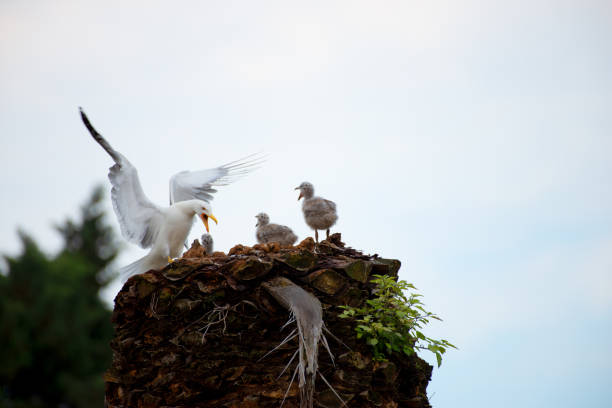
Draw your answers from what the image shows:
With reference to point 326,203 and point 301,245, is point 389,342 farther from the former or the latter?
point 326,203

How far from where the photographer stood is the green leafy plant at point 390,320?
695 centimetres

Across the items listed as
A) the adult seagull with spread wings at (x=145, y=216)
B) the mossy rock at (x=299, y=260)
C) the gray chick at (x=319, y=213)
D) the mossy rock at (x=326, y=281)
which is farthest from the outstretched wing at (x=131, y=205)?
the mossy rock at (x=326, y=281)

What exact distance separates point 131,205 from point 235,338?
298 cm

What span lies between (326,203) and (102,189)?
1721cm

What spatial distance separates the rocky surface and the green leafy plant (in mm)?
114

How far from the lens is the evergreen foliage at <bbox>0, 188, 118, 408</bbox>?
707 inches

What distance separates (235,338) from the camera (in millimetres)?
6766

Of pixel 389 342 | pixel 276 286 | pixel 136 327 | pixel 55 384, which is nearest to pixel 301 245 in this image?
pixel 276 286

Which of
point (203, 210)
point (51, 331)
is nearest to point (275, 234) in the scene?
point (203, 210)

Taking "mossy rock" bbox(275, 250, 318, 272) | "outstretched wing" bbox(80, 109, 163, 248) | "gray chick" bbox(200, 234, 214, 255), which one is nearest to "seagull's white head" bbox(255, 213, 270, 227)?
"gray chick" bbox(200, 234, 214, 255)

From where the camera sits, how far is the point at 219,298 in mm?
6891

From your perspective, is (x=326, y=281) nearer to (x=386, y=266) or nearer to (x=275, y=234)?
(x=386, y=266)

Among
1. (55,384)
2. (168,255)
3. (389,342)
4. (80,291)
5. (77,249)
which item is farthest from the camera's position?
(77,249)

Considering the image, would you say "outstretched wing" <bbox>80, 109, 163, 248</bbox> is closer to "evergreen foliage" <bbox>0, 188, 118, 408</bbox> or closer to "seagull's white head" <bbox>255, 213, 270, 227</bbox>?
"seagull's white head" <bbox>255, 213, 270, 227</bbox>
